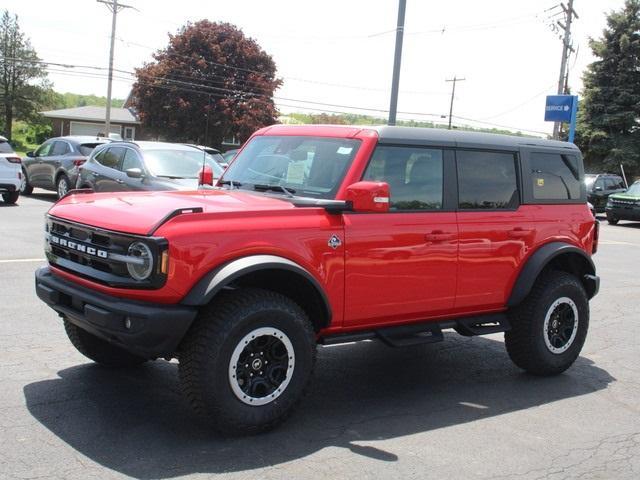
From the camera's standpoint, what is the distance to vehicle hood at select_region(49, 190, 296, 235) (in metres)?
4.23

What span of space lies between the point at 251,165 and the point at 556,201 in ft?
8.77

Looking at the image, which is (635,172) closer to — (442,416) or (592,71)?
(592,71)

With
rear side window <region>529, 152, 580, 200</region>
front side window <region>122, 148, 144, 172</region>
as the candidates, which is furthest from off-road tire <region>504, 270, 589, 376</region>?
front side window <region>122, 148, 144, 172</region>

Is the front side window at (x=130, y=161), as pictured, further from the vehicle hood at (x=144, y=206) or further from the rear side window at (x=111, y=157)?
the vehicle hood at (x=144, y=206)

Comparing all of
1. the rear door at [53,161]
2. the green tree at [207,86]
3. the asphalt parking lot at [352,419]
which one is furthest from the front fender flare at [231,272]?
the green tree at [207,86]

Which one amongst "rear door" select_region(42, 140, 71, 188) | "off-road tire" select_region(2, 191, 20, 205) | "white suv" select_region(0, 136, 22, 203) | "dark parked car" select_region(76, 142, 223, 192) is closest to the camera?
"dark parked car" select_region(76, 142, 223, 192)

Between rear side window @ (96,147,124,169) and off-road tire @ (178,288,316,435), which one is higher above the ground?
rear side window @ (96,147,124,169)

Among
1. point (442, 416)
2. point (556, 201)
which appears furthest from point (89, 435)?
point (556, 201)

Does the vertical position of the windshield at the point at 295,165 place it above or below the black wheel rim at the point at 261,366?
above

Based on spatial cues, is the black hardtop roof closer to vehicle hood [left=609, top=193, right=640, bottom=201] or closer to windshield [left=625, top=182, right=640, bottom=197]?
vehicle hood [left=609, top=193, right=640, bottom=201]

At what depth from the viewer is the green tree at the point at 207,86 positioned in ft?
168

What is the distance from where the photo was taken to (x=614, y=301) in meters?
9.94

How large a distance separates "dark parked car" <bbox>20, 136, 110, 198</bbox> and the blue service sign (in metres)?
21.9

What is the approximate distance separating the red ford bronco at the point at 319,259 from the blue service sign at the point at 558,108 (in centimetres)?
2776
